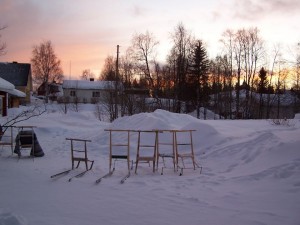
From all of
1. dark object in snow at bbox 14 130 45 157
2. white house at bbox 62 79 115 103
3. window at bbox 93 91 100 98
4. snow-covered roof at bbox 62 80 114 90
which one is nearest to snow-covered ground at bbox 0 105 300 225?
dark object in snow at bbox 14 130 45 157

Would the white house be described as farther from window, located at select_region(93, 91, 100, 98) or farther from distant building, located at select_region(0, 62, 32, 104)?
distant building, located at select_region(0, 62, 32, 104)

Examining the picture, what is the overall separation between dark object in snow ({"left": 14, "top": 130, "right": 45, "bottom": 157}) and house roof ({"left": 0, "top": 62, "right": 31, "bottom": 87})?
1458 inches

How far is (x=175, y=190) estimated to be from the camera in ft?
26.1

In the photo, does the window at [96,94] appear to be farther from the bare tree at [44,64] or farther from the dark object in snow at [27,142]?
the dark object in snow at [27,142]

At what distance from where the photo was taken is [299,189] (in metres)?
7.25

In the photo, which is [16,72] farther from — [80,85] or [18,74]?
[80,85]

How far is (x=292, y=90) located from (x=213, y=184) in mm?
43883

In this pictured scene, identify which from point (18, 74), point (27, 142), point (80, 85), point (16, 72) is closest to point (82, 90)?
point (80, 85)

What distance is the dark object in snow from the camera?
1264 cm

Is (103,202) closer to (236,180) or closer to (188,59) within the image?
(236,180)

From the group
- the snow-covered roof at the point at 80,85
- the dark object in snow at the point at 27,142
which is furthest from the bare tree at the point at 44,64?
the dark object in snow at the point at 27,142

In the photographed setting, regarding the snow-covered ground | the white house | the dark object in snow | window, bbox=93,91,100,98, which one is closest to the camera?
the snow-covered ground

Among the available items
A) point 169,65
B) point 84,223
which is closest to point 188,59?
point 169,65

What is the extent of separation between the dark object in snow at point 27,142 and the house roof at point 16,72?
37.0 m
